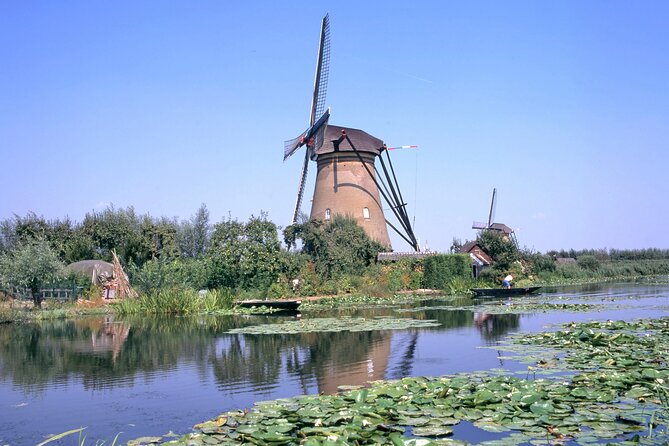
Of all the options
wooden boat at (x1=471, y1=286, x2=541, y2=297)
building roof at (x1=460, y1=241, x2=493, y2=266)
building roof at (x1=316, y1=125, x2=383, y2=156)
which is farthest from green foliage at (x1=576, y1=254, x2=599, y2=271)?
wooden boat at (x1=471, y1=286, x2=541, y2=297)

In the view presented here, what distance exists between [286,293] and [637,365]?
2048cm

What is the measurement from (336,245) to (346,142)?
7.39 metres

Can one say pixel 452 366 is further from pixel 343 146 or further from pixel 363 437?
pixel 343 146

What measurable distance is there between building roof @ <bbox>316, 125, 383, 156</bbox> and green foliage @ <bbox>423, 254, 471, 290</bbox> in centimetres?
733

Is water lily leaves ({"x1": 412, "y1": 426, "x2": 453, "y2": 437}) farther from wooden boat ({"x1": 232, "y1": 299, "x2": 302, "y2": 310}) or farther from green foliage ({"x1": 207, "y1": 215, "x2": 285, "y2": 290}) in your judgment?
green foliage ({"x1": 207, "y1": 215, "x2": 285, "y2": 290})

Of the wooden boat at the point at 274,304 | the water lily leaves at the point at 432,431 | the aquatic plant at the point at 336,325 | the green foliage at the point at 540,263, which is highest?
the green foliage at the point at 540,263

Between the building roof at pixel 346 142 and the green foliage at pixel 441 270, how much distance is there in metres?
7.33

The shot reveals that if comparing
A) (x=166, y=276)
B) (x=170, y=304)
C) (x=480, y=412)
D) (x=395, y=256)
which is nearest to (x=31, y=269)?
(x=166, y=276)

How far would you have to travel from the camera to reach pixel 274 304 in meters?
24.0

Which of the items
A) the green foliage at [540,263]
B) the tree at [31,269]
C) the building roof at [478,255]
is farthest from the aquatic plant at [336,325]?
the green foliage at [540,263]

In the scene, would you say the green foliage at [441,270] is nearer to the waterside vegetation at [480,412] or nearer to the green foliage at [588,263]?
the waterside vegetation at [480,412]

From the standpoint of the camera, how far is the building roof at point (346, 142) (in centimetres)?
3609

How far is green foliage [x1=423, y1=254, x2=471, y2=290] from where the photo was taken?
109ft

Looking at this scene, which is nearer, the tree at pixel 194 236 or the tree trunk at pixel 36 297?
the tree trunk at pixel 36 297
